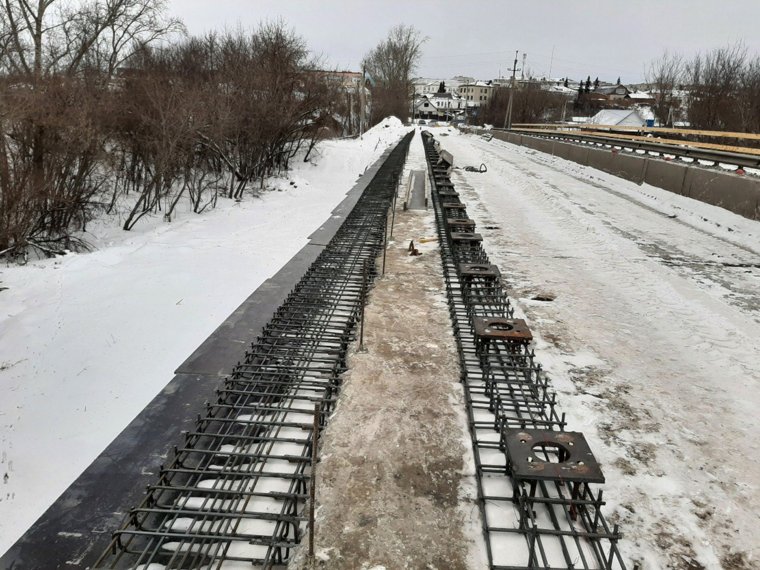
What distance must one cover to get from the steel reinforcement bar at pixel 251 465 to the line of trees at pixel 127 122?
6.98m

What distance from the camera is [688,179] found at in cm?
1212

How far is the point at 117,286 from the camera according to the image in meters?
8.20

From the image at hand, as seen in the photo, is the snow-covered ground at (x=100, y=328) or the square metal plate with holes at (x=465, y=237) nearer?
the snow-covered ground at (x=100, y=328)

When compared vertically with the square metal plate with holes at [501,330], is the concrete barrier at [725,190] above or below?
above

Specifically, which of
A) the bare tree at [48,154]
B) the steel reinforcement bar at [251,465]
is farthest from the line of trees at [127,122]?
the steel reinforcement bar at [251,465]

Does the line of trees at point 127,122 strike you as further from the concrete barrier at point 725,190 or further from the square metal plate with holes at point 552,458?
the concrete barrier at point 725,190

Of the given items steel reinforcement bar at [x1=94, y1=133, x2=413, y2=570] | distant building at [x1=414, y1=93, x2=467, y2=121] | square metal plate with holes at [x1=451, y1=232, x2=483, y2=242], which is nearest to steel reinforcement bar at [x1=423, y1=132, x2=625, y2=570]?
steel reinforcement bar at [x1=94, y1=133, x2=413, y2=570]

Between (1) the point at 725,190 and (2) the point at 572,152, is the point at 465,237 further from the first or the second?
(2) the point at 572,152

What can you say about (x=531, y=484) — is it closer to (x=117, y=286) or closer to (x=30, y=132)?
(x=117, y=286)

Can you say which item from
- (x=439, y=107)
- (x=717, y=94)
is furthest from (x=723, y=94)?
(x=439, y=107)

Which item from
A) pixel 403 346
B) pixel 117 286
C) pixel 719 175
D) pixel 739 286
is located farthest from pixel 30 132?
pixel 719 175

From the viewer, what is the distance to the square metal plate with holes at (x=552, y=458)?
290 centimetres

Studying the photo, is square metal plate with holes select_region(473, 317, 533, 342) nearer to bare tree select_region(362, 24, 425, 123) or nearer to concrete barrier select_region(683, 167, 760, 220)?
concrete barrier select_region(683, 167, 760, 220)

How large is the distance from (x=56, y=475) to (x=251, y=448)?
1.72 m
